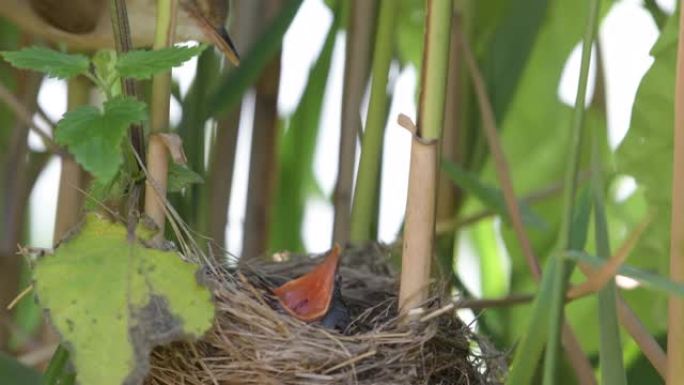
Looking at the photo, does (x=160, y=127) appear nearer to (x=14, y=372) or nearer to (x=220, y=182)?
(x=14, y=372)

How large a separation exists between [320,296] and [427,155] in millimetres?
262

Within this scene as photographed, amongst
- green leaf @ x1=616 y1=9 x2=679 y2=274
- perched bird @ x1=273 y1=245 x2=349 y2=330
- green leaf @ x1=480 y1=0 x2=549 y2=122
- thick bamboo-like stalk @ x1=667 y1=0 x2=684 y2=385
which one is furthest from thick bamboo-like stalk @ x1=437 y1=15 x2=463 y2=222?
thick bamboo-like stalk @ x1=667 y1=0 x2=684 y2=385

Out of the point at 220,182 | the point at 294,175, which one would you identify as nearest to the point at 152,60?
the point at 220,182

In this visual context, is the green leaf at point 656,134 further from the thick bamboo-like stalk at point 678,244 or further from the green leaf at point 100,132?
the green leaf at point 100,132

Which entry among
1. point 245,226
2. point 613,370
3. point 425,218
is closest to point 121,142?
point 425,218

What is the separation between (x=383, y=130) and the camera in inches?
46.6

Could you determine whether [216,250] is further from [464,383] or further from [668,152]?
[668,152]

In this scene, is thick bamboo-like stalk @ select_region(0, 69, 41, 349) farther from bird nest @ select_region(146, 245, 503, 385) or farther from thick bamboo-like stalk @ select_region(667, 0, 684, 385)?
thick bamboo-like stalk @ select_region(667, 0, 684, 385)

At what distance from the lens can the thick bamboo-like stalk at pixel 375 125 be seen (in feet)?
3.76

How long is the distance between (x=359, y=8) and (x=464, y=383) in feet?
1.31

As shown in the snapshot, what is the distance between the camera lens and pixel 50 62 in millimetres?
789

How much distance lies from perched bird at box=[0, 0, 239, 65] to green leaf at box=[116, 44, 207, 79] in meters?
0.43

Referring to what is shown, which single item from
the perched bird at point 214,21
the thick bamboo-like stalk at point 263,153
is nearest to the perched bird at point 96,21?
the perched bird at point 214,21

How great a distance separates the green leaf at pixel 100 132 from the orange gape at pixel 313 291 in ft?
1.13
